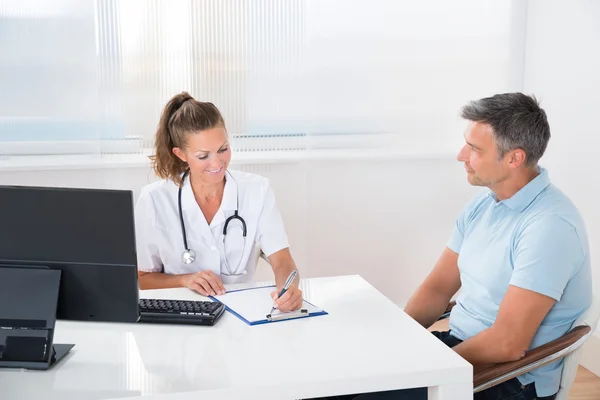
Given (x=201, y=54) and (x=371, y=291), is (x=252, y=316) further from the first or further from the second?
(x=201, y=54)

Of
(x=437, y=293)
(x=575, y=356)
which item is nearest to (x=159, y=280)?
(x=437, y=293)

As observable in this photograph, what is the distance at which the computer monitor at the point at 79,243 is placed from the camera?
1.83 meters

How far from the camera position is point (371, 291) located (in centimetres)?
242

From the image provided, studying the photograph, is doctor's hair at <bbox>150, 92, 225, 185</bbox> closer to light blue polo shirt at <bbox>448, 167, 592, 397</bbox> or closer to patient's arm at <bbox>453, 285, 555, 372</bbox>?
light blue polo shirt at <bbox>448, 167, 592, 397</bbox>

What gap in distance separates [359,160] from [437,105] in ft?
1.63

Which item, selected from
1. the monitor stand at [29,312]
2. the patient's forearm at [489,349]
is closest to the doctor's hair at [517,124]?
the patient's forearm at [489,349]

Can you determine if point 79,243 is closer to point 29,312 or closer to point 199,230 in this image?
point 29,312

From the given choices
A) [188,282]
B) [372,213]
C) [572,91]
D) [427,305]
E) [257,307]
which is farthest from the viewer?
[372,213]

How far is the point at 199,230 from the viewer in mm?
2732

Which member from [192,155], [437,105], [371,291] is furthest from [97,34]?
[371,291]

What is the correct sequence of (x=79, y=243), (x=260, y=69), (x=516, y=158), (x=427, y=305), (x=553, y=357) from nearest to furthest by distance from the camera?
1. (x=79, y=243)
2. (x=553, y=357)
3. (x=516, y=158)
4. (x=427, y=305)
5. (x=260, y=69)

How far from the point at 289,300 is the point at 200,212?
2.19ft

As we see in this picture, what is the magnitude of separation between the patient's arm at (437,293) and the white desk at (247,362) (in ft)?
1.50

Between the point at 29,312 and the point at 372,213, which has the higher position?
the point at 29,312
